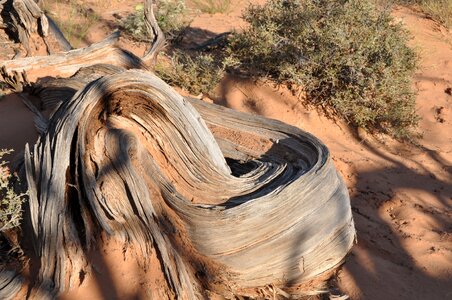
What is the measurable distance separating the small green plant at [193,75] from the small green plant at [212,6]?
433 centimetres

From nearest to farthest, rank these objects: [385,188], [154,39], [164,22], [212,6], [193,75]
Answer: [385,188] < [154,39] < [193,75] < [164,22] < [212,6]

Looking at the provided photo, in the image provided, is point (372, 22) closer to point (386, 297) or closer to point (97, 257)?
point (386, 297)

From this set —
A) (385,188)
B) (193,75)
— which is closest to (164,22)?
(193,75)

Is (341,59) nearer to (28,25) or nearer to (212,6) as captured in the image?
(28,25)

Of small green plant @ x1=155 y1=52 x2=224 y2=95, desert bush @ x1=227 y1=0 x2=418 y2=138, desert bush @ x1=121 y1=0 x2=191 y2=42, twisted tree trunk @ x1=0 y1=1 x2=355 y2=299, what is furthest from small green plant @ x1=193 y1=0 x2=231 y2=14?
twisted tree trunk @ x1=0 y1=1 x2=355 y2=299

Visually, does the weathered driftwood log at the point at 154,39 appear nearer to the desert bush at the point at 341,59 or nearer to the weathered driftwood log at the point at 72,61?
the weathered driftwood log at the point at 72,61

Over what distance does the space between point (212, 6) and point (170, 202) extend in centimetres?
791

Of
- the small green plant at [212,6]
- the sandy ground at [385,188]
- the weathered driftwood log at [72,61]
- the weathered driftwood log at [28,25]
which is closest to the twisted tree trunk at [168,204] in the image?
the sandy ground at [385,188]

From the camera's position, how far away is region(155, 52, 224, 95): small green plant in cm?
583

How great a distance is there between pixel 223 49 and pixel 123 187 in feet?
14.0

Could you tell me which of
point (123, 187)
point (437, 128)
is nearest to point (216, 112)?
point (123, 187)

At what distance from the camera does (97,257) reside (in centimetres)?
310

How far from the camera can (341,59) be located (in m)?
5.79

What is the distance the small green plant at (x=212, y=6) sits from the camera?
10102mm
